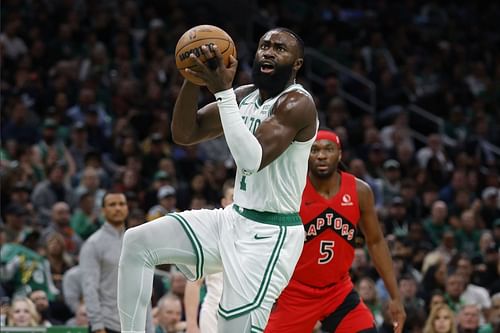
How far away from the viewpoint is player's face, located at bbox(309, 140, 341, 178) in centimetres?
845

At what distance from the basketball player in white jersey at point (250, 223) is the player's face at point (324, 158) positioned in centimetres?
172

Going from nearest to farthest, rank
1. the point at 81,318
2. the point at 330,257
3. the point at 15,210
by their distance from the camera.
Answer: the point at 330,257
the point at 81,318
the point at 15,210

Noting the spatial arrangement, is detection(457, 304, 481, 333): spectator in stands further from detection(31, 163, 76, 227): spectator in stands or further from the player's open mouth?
the player's open mouth

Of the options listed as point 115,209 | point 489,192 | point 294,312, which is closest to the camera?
point 294,312

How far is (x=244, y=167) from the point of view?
6.28 m

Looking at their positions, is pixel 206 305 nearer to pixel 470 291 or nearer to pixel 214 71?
pixel 214 71

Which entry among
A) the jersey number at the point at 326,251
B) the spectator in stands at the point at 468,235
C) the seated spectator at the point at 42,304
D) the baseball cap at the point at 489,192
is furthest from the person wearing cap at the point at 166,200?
the jersey number at the point at 326,251

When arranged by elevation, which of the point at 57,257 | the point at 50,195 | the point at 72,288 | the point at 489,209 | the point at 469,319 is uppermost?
the point at 50,195

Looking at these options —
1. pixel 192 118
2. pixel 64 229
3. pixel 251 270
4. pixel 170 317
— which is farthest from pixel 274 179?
pixel 64 229

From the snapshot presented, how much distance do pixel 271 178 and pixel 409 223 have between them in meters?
8.81

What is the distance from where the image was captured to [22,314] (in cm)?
1037

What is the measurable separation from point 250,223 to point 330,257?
6.01ft

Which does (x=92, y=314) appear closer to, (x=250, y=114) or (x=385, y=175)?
(x=250, y=114)

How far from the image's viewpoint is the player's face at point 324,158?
8.45m
